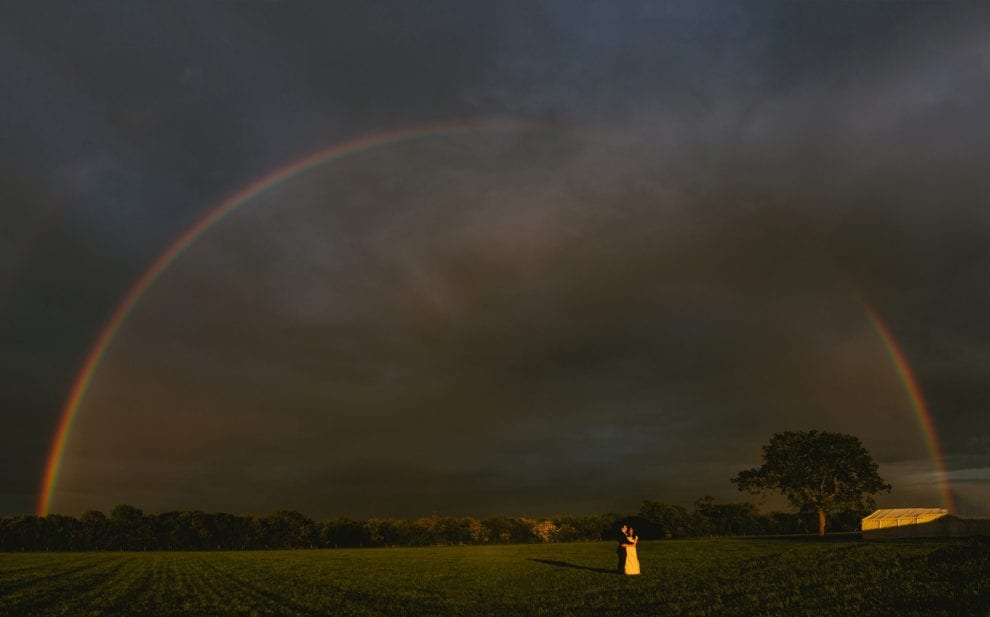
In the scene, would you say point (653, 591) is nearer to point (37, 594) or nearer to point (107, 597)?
point (107, 597)

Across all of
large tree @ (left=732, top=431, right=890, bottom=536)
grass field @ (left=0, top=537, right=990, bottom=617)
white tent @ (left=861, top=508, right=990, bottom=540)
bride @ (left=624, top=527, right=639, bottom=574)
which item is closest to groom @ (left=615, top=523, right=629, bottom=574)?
bride @ (left=624, top=527, right=639, bottom=574)

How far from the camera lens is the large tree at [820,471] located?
106062 mm

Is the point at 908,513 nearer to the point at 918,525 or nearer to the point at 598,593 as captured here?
the point at 918,525

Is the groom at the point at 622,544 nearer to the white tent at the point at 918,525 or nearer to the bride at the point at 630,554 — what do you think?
the bride at the point at 630,554

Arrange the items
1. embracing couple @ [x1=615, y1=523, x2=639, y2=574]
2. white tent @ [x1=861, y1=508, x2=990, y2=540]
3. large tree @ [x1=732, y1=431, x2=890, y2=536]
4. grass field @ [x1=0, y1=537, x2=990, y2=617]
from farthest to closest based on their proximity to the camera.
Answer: large tree @ [x1=732, y1=431, x2=890, y2=536] < white tent @ [x1=861, y1=508, x2=990, y2=540] < embracing couple @ [x1=615, y1=523, x2=639, y2=574] < grass field @ [x1=0, y1=537, x2=990, y2=617]

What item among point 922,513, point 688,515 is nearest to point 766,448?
point 922,513

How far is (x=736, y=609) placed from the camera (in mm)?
20938

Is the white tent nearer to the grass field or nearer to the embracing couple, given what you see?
the grass field

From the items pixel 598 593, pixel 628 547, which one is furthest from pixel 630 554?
pixel 598 593

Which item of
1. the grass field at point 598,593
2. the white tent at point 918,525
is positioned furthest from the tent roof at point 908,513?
the grass field at point 598,593

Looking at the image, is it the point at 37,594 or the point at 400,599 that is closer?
the point at 400,599

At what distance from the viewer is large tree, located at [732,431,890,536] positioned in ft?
348

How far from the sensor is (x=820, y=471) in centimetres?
10731

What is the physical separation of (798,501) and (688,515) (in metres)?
83.8
